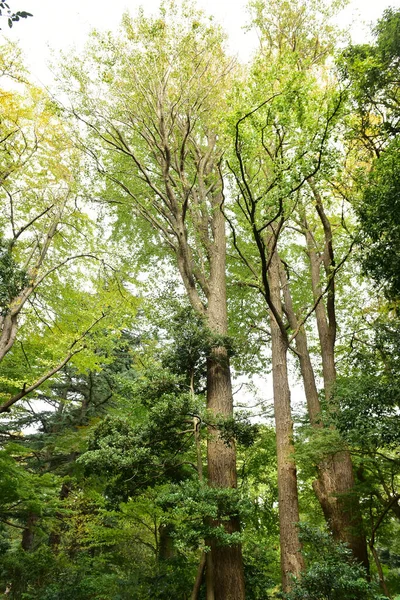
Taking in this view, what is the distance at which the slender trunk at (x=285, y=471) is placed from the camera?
5.65 metres

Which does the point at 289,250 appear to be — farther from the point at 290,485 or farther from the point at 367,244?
the point at 290,485

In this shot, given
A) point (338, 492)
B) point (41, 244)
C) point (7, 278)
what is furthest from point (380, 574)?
point (41, 244)

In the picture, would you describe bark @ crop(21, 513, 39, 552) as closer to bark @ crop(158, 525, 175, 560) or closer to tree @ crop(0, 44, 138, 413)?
bark @ crop(158, 525, 175, 560)

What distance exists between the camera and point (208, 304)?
782cm

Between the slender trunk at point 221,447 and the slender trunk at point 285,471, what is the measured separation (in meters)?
0.79

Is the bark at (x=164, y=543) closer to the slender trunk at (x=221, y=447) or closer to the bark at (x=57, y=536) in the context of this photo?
the slender trunk at (x=221, y=447)

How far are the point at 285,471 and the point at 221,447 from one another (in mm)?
1292

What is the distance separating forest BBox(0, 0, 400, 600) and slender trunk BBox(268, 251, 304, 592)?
0.10ft

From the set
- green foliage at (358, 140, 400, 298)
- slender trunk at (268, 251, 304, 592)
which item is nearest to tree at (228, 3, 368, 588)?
slender trunk at (268, 251, 304, 592)

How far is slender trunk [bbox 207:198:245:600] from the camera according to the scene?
5250mm

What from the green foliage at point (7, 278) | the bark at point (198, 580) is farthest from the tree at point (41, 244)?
the bark at point (198, 580)

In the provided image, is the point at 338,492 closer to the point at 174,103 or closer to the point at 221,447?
the point at 221,447

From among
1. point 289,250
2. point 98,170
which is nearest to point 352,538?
point 289,250

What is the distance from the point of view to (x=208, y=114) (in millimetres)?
8820
